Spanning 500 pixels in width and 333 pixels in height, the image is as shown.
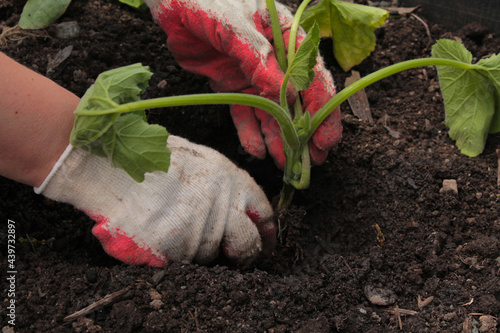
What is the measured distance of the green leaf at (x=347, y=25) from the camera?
2.22 meters

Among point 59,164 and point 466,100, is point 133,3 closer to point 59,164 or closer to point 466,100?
point 59,164

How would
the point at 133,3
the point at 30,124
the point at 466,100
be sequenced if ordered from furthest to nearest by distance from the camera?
the point at 133,3 < the point at 466,100 < the point at 30,124

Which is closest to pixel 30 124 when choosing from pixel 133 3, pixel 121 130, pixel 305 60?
pixel 121 130

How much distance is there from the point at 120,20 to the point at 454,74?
180 centimetres

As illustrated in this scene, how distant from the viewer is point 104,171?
5.79ft

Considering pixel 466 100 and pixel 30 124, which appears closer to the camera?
pixel 30 124

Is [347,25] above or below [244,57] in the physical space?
below

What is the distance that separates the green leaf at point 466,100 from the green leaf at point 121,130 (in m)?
1.41

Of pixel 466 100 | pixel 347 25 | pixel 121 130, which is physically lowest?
pixel 466 100

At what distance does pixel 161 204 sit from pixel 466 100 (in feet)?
4.93

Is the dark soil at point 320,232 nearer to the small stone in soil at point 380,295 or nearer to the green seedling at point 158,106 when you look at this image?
the small stone in soil at point 380,295

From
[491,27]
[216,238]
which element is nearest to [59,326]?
[216,238]

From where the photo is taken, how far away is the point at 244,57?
187 cm

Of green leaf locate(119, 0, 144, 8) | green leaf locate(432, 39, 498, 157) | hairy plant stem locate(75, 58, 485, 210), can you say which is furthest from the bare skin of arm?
green leaf locate(432, 39, 498, 157)
